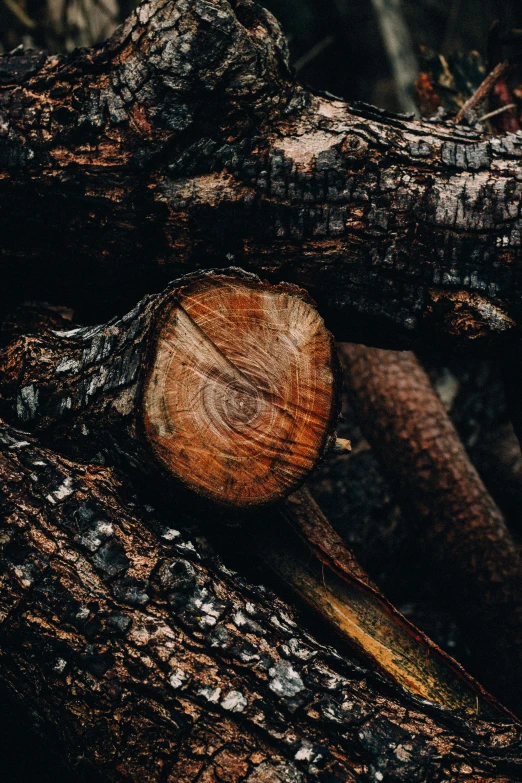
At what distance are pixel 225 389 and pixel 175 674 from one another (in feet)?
2.15

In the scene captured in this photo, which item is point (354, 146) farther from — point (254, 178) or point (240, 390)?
point (240, 390)

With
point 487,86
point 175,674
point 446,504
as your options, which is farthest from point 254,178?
point 446,504

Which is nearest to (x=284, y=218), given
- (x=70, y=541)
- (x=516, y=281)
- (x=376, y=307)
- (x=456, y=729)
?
(x=376, y=307)

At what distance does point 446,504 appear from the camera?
8.54ft

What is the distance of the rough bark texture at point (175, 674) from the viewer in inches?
52.4

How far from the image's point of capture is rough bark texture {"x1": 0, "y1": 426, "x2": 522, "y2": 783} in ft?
4.36

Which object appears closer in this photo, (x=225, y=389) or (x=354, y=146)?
(x=225, y=389)

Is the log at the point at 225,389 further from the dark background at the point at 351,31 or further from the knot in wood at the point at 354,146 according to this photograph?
the dark background at the point at 351,31

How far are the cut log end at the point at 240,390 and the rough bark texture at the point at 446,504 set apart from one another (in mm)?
1265

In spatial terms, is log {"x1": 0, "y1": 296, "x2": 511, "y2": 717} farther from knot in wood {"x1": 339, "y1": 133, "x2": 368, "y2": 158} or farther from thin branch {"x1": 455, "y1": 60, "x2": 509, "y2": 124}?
thin branch {"x1": 455, "y1": 60, "x2": 509, "y2": 124}

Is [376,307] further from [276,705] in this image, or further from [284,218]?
[276,705]

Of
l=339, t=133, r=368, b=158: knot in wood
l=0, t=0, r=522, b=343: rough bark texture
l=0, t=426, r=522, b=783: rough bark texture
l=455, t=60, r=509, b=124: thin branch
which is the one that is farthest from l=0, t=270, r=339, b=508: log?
l=455, t=60, r=509, b=124: thin branch

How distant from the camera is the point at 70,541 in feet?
4.95

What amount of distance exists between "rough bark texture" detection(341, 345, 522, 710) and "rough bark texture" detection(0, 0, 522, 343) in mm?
935
